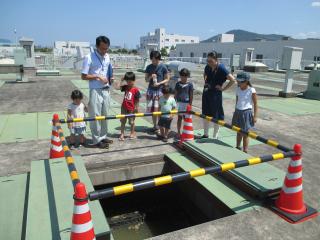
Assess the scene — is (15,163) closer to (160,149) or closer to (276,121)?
(160,149)

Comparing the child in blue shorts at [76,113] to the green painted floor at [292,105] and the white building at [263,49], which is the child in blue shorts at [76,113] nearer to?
the green painted floor at [292,105]

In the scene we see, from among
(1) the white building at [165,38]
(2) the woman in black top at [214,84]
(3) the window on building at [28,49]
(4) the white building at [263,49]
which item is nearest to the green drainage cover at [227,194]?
(2) the woman in black top at [214,84]

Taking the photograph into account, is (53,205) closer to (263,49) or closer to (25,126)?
(25,126)

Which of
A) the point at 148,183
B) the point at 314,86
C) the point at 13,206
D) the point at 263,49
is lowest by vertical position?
the point at 13,206

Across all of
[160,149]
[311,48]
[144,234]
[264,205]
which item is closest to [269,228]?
[264,205]

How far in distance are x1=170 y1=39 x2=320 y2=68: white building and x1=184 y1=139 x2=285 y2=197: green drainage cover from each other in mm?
25449

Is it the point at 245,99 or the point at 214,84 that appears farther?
the point at 214,84

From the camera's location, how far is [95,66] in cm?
537

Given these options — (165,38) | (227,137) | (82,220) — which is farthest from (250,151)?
(165,38)

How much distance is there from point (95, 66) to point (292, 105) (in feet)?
27.6

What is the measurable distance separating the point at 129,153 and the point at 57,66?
2235 cm

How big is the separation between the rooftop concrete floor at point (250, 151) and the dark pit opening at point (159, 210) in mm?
708

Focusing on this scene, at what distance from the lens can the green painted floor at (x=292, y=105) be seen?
10.0 m

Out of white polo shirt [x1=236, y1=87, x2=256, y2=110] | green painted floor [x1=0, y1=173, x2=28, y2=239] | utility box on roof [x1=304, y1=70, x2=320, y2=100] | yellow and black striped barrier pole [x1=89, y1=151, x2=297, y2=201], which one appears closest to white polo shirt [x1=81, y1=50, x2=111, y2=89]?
green painted floor [x1=0, y1=173, x2=28, y2=239]
